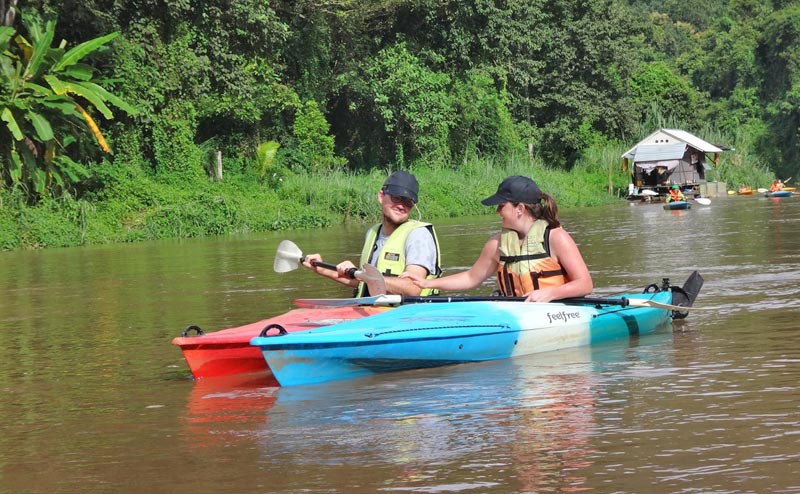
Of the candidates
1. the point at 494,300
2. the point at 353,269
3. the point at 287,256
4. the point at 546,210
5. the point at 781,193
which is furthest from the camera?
the point at 781,193

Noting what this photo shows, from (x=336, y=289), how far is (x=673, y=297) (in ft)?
15.8

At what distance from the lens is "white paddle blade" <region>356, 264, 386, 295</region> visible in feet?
26.7

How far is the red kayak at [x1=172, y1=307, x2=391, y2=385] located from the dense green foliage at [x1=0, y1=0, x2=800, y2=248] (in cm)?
1802

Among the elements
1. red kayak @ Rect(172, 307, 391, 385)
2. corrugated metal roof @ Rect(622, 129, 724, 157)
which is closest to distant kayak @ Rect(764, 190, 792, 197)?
corrugated metal roof @ Rect(622, 129, 724, 157)

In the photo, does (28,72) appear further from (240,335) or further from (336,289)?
(240,335)

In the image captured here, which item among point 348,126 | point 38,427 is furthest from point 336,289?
point 348,126

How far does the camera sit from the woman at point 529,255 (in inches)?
327

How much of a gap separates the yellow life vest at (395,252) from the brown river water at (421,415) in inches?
30.4

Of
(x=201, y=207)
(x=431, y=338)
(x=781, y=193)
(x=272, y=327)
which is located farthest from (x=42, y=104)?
(x=781, y=193)

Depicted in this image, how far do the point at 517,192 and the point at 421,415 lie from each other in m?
2.13

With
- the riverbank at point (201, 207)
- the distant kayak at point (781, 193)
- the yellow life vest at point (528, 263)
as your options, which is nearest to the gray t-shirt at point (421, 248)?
the yellow life vest at point (528, 263)

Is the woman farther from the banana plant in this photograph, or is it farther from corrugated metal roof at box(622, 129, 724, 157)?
Answer: corrugated metal roof at box(622, 129, 724, 157)

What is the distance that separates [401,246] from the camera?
8367 millimetres

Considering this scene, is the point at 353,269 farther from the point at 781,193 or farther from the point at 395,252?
the point at 781,193
